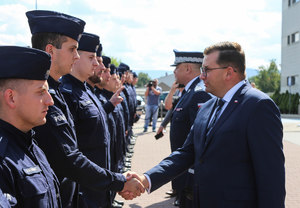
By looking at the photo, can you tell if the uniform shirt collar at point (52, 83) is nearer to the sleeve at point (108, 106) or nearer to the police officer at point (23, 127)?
the police officer at point (23, 127)

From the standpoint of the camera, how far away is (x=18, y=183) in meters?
2.01

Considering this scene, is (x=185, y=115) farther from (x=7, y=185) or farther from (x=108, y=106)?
(x=7, y=185)

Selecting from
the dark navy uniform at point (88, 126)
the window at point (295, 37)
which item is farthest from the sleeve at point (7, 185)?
the window at point (295, 37)

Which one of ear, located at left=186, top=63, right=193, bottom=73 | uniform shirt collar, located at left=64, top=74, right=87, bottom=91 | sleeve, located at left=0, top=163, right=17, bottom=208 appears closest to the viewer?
sleeve, located at left=0, top=163, right=17, bottom=208

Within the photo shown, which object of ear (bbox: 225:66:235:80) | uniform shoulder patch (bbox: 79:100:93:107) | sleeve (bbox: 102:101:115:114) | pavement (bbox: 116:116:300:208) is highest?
ear (bbox: 225:66:235:80)

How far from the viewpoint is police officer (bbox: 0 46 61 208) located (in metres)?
2.01

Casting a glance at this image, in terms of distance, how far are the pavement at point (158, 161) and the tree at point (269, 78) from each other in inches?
2883

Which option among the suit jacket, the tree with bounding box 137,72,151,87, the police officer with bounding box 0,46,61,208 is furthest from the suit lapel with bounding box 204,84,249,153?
the tree with bounding box 137,72,151,87

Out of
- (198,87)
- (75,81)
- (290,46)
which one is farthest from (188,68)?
(290,46)

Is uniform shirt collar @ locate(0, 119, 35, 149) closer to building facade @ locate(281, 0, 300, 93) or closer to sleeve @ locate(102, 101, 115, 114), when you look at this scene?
sleeve @ locate(102, 101, 115, 114)

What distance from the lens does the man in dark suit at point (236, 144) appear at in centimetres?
277

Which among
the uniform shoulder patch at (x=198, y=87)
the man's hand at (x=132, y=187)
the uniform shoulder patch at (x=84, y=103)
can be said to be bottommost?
the man's hand at (x=132, y=187)

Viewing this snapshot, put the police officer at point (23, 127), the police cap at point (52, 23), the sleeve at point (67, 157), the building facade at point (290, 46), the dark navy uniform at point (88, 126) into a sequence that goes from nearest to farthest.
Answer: the police officer at point (23, 127) → the sleeve at point (67, 157) → the police cap at point (52, 23) → the dark navy uniform at point (88, 126) → the building facade at point (290, 46)

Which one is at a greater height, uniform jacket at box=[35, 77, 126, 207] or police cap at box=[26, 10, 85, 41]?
police cap at box=[26, 10, 85, 41]
